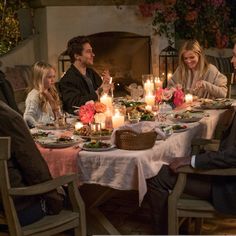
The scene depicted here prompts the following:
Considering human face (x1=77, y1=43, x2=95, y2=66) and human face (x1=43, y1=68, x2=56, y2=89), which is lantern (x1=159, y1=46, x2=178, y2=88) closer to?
human face (x1=77, y1=43, x2=95, y2=66)

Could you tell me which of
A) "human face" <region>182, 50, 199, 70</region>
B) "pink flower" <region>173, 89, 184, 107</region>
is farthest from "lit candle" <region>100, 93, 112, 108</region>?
"human face" <region>182, 50, 199, 70</region>

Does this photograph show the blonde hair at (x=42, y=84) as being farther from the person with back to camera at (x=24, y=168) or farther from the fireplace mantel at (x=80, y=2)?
the fireplace mantel at (x=80, y=2)

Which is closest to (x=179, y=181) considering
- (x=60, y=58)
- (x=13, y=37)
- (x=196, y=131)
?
(x=196, y=131)

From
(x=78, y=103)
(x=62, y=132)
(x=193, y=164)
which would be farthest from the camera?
(x=78, y=103)

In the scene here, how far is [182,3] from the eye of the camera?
673 cm

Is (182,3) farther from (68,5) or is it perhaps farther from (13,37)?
(13,37)

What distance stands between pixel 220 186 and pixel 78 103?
167cm

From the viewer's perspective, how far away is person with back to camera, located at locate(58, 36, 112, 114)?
388cm

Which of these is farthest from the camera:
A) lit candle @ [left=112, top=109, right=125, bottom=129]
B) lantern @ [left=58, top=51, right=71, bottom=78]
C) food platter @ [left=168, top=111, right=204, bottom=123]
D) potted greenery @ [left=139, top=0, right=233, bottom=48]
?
potted greenery @ [left=139, top=0, right=233, bottom=48]

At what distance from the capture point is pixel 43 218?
2322mm

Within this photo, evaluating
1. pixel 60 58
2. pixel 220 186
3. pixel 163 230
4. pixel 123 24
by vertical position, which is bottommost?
pixel 163 230

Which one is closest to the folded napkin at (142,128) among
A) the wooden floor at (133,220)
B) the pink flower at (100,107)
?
the pink flower at (100,107)

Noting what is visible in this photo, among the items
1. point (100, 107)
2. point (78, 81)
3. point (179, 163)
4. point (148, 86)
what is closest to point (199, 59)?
point (148, 86)

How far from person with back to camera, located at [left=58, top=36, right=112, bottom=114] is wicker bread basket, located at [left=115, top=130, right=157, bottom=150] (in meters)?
1.33
